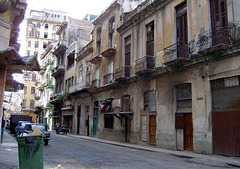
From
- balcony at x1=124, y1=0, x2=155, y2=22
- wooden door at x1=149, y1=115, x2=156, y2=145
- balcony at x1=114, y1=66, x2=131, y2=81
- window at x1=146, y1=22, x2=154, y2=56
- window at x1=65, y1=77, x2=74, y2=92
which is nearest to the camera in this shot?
wooden door at x1=149, y1=115, x2=156, y2=145

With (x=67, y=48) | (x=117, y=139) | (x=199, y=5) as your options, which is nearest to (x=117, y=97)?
(x=117, y=139)

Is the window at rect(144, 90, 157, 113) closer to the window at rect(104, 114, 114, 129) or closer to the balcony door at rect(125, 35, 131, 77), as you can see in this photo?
the balcony door at rect(125, 35, 131, 77)

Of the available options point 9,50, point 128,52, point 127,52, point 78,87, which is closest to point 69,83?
point 78,87

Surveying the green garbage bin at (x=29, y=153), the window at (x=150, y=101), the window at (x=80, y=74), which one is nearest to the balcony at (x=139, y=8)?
the window at (x=150, y=101)

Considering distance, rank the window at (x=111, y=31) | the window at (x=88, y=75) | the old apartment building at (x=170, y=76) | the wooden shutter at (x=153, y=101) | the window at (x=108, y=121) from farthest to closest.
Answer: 1. the window at (x=88, y=75)
2. the window at (x=111, y=31)
3. the window at (x=108, y=121)
4. the wooden shutter at (x=153, y=101)
5. the old apartment building at (x=170, y=76)

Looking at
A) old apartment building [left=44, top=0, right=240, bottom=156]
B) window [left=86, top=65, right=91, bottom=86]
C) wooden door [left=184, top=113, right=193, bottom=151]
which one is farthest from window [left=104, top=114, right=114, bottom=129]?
wooden door [left=184, top=113, right=193, bottom=151]

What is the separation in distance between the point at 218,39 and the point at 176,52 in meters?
3.58

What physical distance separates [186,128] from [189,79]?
294 centimetres

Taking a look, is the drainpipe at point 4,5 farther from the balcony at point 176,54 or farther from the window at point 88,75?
the window at point 88,75

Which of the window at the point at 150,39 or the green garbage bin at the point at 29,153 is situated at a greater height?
the window at the point at 150,39

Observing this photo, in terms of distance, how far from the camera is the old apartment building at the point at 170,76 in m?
12.9

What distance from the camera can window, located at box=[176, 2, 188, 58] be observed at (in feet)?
51.0

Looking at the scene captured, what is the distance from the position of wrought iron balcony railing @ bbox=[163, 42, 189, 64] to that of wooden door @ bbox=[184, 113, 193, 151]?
3.45 meters

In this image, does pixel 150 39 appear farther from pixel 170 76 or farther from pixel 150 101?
pixel 150 101
